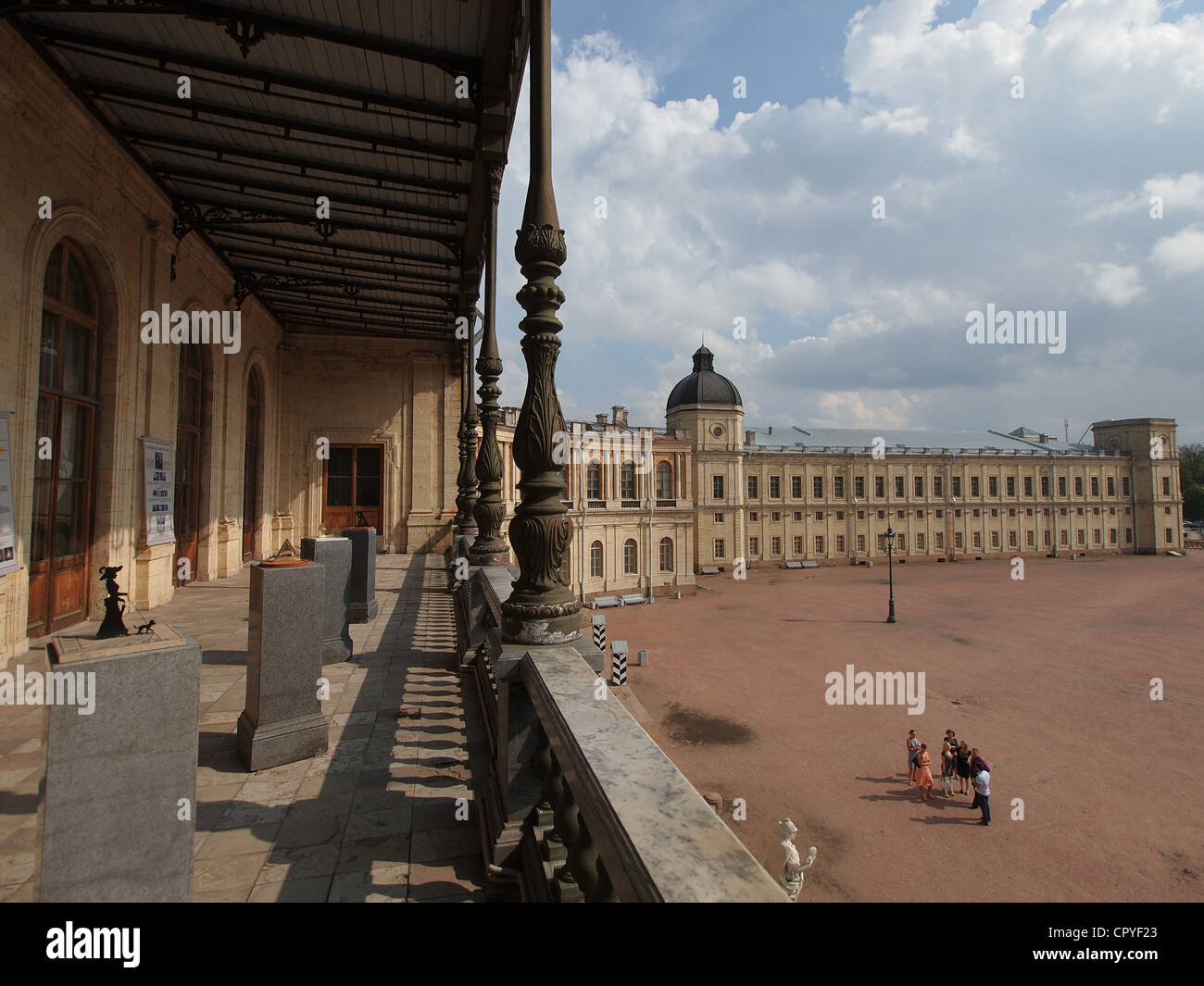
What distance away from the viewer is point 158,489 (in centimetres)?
1034

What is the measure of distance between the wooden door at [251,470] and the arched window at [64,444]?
7.09 m

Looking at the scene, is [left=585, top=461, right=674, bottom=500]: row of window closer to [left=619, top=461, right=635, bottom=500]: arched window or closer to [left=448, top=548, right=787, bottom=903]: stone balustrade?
[left=619, top=461, right=635, bottom=500]: arched window

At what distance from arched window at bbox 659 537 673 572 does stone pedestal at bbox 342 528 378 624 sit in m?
30.6

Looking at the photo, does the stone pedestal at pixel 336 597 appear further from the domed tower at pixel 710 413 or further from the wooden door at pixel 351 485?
the domed tower at pixel 710 413

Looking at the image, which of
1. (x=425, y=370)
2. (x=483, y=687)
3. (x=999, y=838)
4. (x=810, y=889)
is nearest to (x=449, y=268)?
(x=425, y=370)

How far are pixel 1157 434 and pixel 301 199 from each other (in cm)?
7882

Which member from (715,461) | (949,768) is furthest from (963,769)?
(715,461)

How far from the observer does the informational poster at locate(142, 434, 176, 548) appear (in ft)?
32.8

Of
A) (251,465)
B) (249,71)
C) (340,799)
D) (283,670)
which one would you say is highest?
(249,71)

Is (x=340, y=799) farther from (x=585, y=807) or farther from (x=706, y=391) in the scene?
(x=706, y=391)

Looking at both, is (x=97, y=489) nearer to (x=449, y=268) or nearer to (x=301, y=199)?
(x=301, y=199)

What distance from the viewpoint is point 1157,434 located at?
6034 cm

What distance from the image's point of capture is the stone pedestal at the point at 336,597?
638 centimetres

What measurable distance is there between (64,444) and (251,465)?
865 centimetres
